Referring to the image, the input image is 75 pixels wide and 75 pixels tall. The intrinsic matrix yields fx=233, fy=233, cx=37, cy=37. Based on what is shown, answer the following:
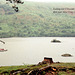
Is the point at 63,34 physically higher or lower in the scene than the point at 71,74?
lower

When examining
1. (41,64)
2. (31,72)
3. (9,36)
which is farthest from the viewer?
(9,36)

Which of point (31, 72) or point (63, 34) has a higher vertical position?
point (31, 72)

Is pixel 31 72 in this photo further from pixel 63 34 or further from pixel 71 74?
pixel 63 34

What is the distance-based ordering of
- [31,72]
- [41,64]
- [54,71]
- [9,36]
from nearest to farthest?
[31,72], [54,71], [41,64], [9,36]

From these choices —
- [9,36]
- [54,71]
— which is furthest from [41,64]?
[9,36]

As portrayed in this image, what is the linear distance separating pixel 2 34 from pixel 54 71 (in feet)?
588

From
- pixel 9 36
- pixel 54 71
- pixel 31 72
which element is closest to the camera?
pixel 31 72

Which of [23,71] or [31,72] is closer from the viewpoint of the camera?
[31,72]

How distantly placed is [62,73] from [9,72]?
450 centimetres

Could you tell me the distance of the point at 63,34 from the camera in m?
200

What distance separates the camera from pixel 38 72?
60.5 feet

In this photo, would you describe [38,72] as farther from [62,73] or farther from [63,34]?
[63,34]

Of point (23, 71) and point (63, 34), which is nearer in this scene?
point (23, 71)

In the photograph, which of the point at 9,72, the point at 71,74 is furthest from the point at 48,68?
the point at 9,72
